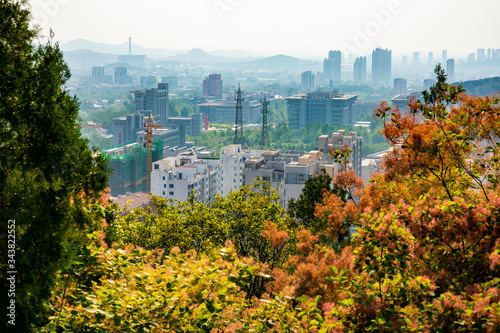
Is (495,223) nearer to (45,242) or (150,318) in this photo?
(150,318)

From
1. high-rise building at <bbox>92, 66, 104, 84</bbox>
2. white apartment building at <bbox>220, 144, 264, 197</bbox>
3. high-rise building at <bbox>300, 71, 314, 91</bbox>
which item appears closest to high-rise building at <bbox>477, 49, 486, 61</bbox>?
high-rise building at <bbox>300, 71, 314, 91</bbox>

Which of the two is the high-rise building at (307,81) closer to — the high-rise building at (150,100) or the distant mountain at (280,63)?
the high-rise building at (150,100)

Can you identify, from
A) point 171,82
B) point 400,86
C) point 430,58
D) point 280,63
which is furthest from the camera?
point 280,63

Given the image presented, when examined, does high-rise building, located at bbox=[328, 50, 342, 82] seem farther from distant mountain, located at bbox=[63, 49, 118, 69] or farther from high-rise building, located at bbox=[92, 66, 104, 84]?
distant mountain, located at bbox=[63, 49, 118, 69]

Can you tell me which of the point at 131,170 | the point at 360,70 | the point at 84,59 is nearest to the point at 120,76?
the point at 84,59

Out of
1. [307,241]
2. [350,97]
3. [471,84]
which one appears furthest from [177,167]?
[350,97]

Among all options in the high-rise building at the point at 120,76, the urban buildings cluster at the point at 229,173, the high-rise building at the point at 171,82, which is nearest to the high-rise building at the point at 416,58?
the high-rise building at the point at 171,82

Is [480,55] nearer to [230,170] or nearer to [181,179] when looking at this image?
[230,170]
